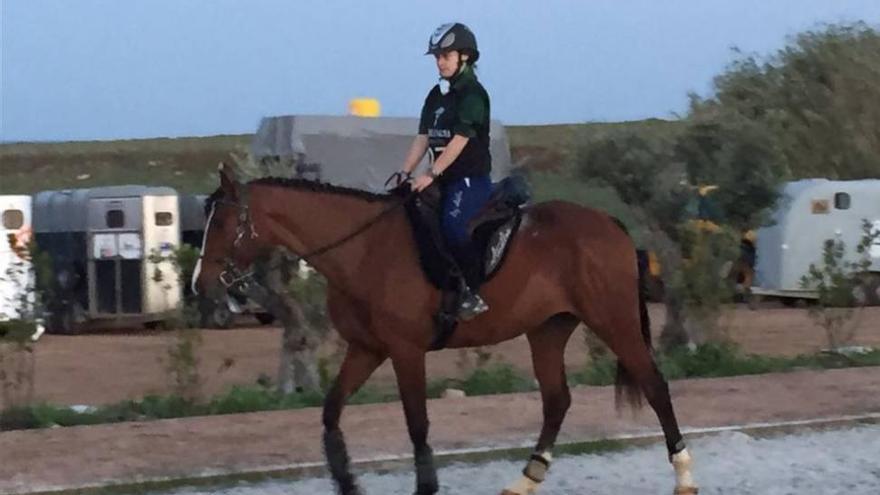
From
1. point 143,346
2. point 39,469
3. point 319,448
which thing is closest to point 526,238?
point 319,448

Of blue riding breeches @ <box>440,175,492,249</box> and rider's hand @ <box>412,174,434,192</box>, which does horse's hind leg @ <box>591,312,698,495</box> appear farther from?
rider's hand @ <box>412,174,434,192</box>

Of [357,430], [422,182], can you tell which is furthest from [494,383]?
A: [422,182]

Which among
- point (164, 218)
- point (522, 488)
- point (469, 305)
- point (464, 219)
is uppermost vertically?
point (164, 218)

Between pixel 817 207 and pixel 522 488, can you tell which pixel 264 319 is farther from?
pixel 522 488

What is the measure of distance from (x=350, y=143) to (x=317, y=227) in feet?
50.0

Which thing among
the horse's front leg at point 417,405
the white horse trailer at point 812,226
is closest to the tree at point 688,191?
the white horse trailer at point 812,226

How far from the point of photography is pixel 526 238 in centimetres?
823

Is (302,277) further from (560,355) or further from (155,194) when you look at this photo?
(155,194)

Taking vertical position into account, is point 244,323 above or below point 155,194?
below

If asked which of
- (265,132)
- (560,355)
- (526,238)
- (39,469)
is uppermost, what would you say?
(265,132)

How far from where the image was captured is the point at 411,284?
7773mm

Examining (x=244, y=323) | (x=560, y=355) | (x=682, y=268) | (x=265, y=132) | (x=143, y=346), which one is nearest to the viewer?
(x=560, y=355)

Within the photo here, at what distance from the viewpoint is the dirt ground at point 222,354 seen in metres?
15.2

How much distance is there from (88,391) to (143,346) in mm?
5234
